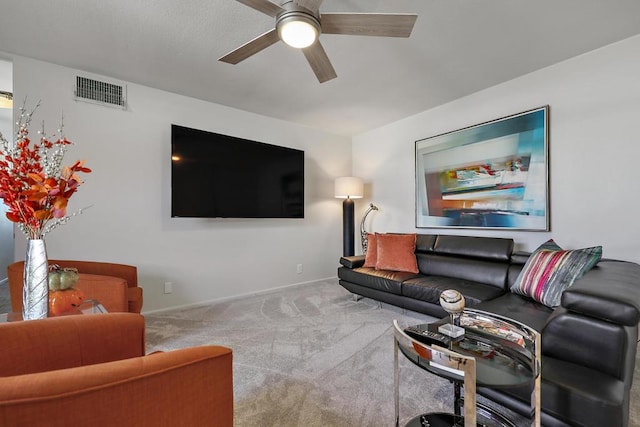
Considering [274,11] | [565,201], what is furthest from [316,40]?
[565,201]

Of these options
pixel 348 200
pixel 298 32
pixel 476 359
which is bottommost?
pixel 476 359

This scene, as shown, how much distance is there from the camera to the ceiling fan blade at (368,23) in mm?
1508

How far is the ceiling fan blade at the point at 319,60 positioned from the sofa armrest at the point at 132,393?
1812mm

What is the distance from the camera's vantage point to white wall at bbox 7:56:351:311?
8.52ft

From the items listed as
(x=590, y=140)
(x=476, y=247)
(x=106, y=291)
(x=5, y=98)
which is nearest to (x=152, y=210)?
(x=106, y=291)

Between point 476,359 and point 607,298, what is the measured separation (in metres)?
0.65

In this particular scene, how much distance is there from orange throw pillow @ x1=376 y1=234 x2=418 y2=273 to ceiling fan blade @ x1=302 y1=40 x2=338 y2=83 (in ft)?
6.64

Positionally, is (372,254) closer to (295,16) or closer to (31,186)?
(295,16)

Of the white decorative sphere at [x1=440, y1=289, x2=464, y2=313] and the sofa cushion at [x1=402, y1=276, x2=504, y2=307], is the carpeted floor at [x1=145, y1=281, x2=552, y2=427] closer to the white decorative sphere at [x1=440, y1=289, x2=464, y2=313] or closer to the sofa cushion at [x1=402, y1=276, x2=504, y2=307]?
the sofa cushion at [x1=402, y1=276, x2=504, y2=307]

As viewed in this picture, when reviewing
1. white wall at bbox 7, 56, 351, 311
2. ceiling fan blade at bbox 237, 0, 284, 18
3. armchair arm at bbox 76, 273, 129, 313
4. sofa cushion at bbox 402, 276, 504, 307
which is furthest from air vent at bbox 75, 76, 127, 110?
sofa cushion at bbox 402, 276, 504, 307

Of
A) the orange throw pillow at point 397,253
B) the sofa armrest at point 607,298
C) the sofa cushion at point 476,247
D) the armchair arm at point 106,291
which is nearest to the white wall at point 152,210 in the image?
the armchair arm at point 106,291

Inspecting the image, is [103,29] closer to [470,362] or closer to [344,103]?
[344,103]

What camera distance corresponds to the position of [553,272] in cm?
202

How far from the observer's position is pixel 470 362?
38.9 inches
